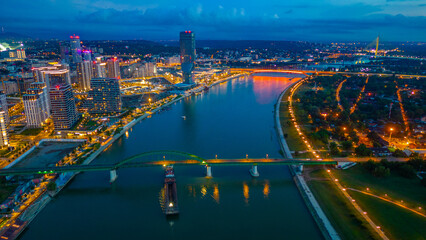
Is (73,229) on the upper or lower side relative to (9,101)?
lower

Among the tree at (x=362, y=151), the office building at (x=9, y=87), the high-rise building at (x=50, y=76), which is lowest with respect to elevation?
the tree at (x=362, y=151)

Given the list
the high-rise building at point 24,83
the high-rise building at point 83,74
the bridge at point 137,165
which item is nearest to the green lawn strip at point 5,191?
the bridge at point 137,165

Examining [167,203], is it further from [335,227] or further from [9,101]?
[9,101]

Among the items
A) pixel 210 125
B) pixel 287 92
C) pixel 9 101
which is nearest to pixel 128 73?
pixel 9 101

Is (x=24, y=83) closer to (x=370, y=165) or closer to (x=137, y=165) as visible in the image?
(x=137, y=165)

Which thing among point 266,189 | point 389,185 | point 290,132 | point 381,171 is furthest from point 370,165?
point 290,132

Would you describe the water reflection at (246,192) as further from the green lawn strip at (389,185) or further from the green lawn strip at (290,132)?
the green lawn strip at (290,132)

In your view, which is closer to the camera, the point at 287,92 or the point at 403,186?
the point at 403,186
